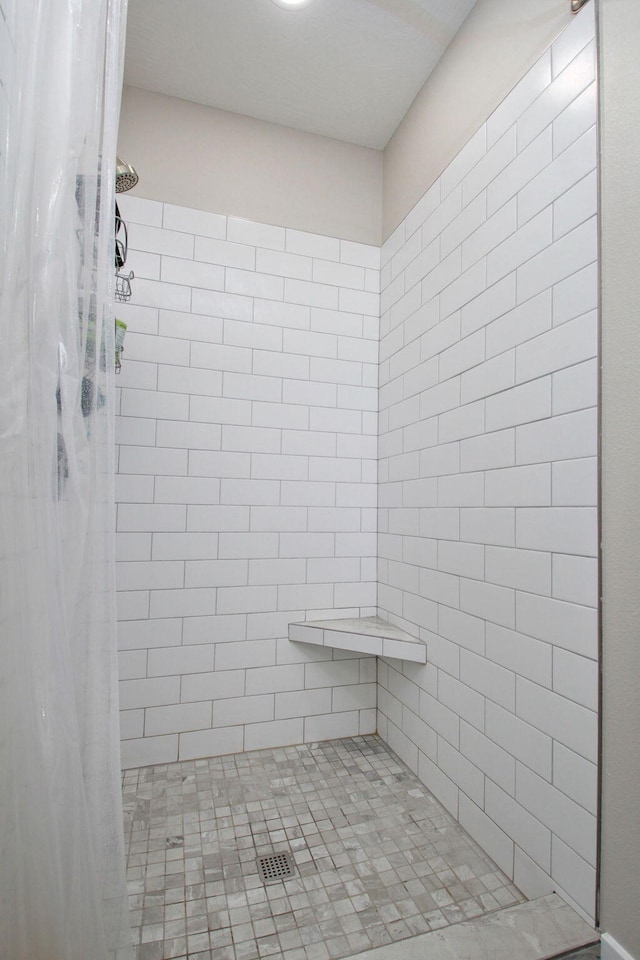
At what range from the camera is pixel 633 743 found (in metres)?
0.95

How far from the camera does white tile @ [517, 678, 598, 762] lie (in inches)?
41.1

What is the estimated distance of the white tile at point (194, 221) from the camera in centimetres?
194

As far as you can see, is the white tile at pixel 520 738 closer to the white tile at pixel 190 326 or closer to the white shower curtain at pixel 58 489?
the white shower curtain at pixel 58 489

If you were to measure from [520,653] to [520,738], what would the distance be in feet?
0.70

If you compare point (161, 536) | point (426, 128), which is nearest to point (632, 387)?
point (426, 128)

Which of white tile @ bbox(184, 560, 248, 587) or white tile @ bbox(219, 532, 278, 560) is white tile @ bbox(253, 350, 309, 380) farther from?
white tile @ bbox(184, 560, 248, 587)

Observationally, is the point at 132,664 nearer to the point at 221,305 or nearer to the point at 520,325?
the point at 221,305

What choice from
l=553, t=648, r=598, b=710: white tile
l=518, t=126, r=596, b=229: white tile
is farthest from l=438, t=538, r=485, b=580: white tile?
l=518, t=126, r=596, b=229: white tile

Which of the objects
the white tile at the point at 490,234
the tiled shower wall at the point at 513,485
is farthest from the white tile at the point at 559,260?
the white tile at the point at 490,234

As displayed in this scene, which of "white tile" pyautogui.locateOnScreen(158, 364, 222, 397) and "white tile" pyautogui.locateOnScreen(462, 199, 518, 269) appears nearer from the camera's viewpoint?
"white tile" pyautogui.locateOnScreen(462, 199, 518, 269)

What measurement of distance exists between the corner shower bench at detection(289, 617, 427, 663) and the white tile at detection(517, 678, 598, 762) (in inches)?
20.2

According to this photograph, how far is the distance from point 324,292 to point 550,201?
3.65ft

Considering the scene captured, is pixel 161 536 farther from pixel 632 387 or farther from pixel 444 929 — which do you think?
pixel 632 387

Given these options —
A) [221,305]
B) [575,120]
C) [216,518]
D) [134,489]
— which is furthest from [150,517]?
[575,120]
